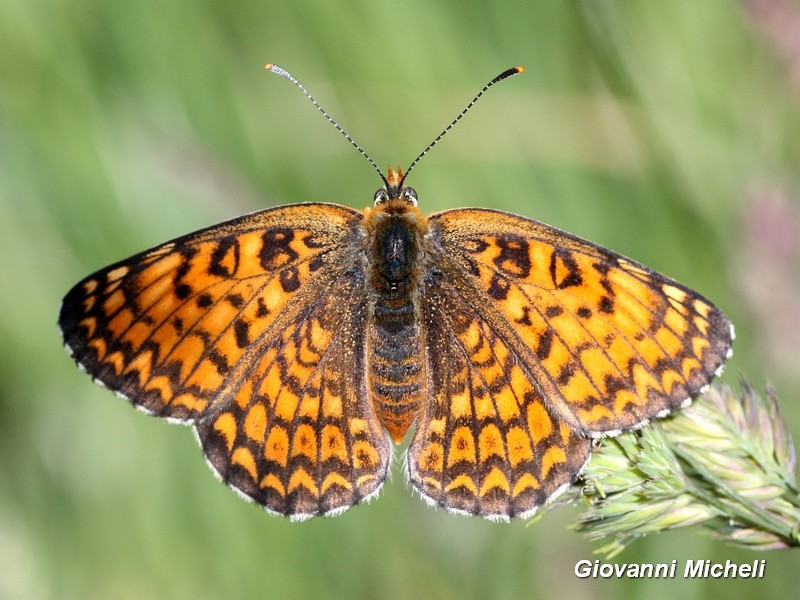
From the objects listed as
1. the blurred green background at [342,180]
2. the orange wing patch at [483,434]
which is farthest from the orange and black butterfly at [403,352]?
the blurred green background at [342,180]

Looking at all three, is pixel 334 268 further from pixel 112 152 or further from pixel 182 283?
pixel 112 152

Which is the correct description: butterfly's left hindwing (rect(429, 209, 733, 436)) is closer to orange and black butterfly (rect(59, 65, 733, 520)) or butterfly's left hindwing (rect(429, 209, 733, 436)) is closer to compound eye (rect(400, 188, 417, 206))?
orange and black butterfly (rect(59, 65, 733, 520))

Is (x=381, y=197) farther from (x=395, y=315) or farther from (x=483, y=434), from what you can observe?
(x=483, y=434)

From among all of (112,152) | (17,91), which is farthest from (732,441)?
(17,91)

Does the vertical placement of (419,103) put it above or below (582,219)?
above

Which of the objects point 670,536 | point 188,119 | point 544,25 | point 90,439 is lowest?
point 670,536
